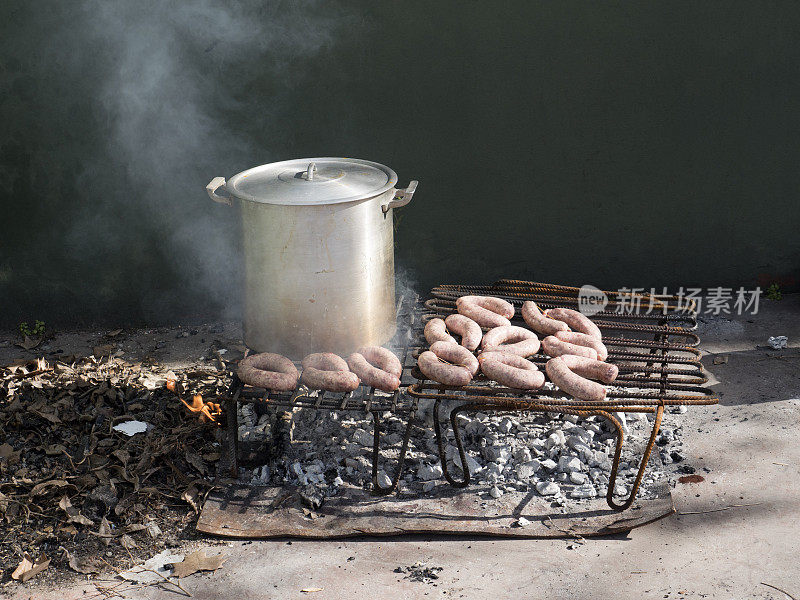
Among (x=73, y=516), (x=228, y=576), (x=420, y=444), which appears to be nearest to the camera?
(x=228, y=576)

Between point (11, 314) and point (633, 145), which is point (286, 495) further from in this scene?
point (633, 145)

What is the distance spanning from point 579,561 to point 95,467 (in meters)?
2.83

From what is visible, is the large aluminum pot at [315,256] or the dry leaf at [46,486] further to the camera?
the dry leaf at [46,486]

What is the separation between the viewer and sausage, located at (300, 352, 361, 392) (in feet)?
13.3

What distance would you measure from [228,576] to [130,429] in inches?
56.9

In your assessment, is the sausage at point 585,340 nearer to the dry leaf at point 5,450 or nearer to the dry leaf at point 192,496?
the dry leaf at point 192,496

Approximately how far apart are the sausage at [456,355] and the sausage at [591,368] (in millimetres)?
522

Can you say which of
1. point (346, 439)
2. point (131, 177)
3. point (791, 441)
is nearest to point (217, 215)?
point (131, 177)

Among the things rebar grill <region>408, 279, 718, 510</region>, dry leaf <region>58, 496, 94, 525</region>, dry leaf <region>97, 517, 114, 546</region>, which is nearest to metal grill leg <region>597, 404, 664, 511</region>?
rebar grill <region>408, 279, 718, 510</region>

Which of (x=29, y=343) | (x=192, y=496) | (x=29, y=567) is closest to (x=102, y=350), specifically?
(x=29, y=343)

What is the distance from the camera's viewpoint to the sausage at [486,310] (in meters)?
4.64

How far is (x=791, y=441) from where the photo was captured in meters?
4.95

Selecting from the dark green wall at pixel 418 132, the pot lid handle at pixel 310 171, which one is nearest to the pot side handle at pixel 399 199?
the pot lid handle at pixel 310 171

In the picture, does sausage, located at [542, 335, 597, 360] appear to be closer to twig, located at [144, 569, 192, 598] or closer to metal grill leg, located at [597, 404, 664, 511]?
metal grill leg, located at [597, 404, 664, 511]
